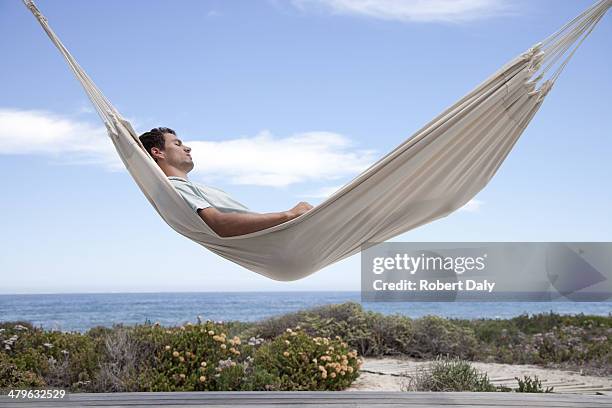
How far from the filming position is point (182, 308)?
48.4 feet

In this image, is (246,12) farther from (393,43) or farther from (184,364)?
(184,364)

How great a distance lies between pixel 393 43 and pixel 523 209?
4.59 metres

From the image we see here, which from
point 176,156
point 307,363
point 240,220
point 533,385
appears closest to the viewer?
point 240,220

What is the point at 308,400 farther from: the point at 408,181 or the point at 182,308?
the point at 182,308

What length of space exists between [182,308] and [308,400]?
11301mm

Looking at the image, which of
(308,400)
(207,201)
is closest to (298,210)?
(207,201)

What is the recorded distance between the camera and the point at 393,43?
1476 centimetres

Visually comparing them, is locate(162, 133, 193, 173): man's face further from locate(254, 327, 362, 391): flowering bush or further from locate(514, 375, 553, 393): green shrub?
locate(514, 375, 553, 393): green shrub

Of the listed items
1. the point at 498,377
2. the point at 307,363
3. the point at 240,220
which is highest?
the point at 240,220

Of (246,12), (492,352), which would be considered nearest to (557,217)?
(492,352)

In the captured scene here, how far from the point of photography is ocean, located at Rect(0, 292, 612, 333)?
13789 millimetres

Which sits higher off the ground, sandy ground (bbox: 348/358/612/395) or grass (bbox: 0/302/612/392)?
grass (bbox: 0/302/612/392)

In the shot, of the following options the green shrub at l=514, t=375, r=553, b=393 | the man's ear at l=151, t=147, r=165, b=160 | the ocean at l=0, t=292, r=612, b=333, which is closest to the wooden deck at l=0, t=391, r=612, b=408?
the green shrub at l=514, t=375, r=553, b=393

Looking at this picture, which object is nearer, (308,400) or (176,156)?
(176,156)
